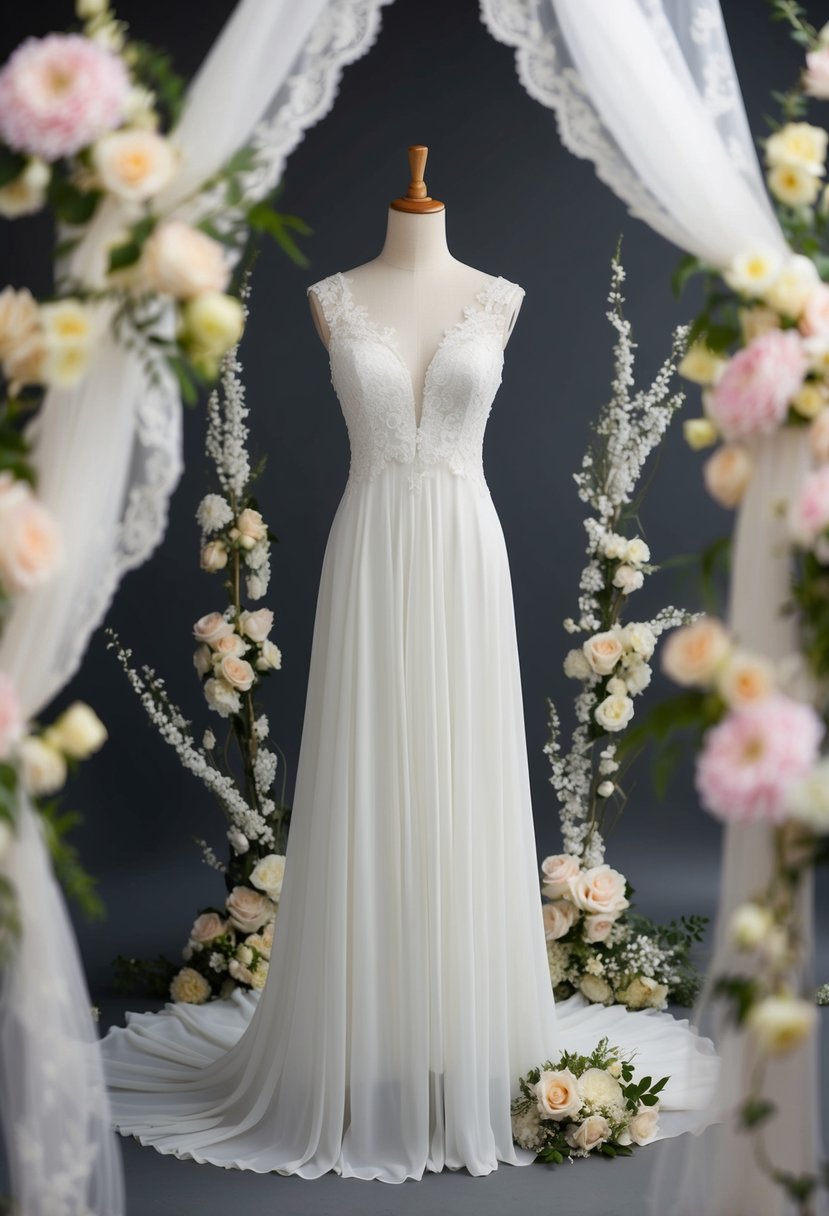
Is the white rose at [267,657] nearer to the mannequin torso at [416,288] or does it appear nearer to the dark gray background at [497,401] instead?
the dark gray background at [497,401]

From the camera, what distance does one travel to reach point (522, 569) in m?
5.10

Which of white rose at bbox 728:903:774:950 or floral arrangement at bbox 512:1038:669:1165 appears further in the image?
floral arrangement at bbox 512:1038:669:1165

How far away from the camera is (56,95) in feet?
6.97

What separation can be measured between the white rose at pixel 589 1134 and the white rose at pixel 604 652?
1.28m

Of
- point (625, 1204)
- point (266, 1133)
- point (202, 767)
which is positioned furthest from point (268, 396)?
point (625, 1204)

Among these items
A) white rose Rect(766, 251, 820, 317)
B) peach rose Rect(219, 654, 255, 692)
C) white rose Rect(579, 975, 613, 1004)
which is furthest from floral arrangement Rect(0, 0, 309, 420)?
white rose Rect(579, 975, 613, 1004)

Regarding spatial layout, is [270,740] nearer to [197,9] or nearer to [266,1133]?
[266,1133]

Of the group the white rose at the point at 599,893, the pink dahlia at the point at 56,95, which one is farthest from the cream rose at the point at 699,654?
the white rose at the point at 599,893

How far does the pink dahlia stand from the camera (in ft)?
6.90

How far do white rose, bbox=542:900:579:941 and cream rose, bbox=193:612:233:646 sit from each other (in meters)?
1.19

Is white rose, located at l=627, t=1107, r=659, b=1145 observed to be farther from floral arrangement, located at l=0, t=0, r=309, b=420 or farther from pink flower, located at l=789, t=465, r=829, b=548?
floral arrangement, located at l=0, t=0, r=309, b=420

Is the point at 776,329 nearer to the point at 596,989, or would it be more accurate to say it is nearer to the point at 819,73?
the point at 819,73

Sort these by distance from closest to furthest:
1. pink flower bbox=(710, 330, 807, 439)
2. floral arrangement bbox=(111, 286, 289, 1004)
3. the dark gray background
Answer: pink flower bbox=(710, 330, 807, 439) < floral arrangement bbox=(111, 286, 289, 1004) < the dark gray background

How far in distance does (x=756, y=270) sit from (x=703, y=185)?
257 millimetres
